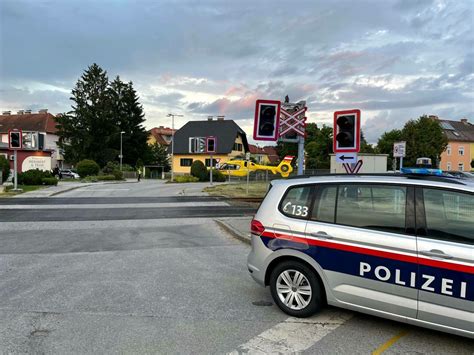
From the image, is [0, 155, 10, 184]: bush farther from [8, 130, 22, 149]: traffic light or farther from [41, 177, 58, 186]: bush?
[8, 130, 22, 149]: traffic light

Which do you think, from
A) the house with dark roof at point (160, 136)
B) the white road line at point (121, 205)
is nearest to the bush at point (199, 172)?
the white road line at point (121, 205)

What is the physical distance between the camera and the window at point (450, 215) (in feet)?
12.2

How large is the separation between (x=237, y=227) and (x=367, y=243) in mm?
7149

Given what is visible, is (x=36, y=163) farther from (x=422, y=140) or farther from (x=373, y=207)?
(x=422, y=140)

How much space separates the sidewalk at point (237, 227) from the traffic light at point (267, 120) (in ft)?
8.18

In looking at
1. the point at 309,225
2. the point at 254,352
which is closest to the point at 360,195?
the point at 309,225

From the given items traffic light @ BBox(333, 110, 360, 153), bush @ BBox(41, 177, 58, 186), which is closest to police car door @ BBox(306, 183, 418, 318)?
traffic light @ BBox(333, 110, 360, 153)

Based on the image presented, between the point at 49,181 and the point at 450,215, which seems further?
the point at 49,181

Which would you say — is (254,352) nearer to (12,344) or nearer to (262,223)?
(262,223)

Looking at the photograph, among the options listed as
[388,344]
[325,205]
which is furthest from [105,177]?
[388,344]

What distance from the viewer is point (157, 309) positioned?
487 cm

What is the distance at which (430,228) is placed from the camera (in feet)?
12.8

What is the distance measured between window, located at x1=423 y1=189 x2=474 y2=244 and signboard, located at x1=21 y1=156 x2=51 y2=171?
33194mm

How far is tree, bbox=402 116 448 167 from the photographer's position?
5306 cm
